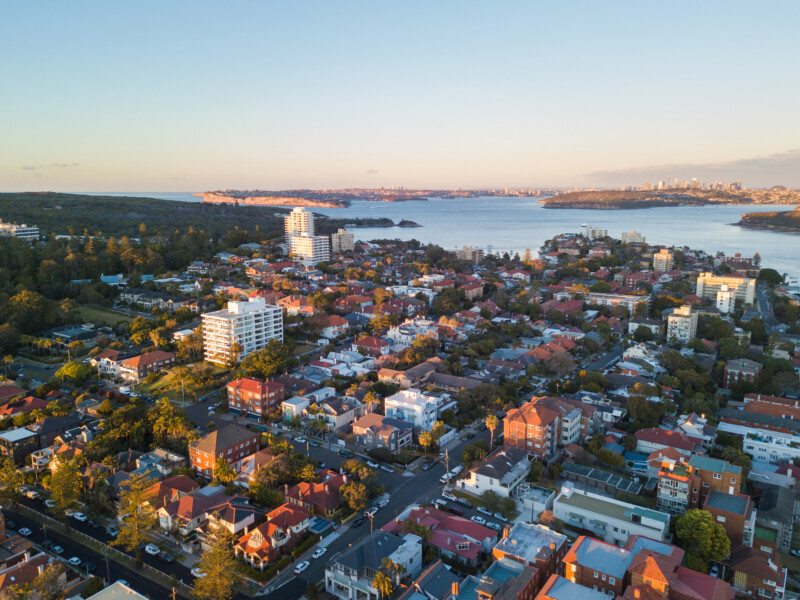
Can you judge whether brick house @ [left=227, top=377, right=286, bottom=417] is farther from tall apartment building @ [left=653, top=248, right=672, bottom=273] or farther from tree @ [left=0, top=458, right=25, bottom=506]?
tall apartment building @ [left=653, top=248, right=672, bottom=273]

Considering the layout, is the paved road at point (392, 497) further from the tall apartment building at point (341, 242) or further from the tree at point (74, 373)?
the tall apartment building at point (341, 242)

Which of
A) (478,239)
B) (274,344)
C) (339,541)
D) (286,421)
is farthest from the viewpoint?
(478,239)

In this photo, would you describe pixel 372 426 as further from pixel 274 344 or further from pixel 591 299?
pixel 591 299

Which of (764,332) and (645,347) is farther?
(764,332)

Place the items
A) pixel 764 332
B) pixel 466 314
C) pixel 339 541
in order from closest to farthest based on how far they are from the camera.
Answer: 1. pixel 339 541
2. pixel 764 332
3. pixel 466 314

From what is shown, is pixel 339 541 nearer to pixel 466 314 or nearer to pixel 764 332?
pixel 466 314

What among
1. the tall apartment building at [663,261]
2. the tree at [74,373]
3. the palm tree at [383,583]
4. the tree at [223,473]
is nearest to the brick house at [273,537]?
the tree at [223,473]

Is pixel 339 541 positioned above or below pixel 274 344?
below

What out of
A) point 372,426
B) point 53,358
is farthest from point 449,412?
point 53,358
